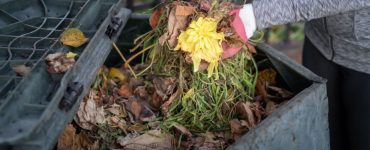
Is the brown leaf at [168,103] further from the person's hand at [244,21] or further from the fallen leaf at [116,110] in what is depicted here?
the person's hand at [244,21]

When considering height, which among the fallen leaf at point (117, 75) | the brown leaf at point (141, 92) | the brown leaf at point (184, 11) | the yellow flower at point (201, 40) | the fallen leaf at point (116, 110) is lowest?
the fallen leaf at point (116, 110)

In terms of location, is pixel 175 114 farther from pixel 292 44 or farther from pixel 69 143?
pixel 292 44

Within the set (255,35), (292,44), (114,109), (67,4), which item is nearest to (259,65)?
(255,35)

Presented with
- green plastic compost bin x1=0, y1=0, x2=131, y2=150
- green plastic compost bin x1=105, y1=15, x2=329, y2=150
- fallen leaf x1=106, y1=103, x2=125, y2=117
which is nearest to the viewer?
green plastic compost bin x1=0, y1=0, x2=131, y2=150

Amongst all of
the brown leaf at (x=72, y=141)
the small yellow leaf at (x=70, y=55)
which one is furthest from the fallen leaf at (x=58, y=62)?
the brown leaf at (x=72, y=141)

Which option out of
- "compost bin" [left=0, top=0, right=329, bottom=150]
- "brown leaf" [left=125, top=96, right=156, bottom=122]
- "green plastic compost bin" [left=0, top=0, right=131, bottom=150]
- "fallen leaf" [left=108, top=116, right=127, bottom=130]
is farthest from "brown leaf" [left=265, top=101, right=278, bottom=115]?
"green plastic compost bin" [left=0, top=0, right=131, bottom=150]

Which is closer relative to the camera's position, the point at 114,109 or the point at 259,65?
the point at 114,109

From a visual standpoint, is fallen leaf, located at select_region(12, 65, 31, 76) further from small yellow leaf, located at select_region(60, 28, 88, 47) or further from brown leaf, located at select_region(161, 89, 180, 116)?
brown leaf, located at select_region(161, 89, 180, 116)
